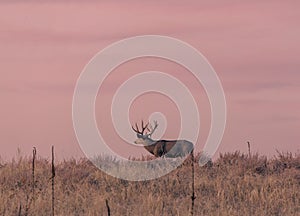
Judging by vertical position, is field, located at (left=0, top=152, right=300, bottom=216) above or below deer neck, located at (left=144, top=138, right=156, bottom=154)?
below

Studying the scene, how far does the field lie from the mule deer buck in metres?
3.64

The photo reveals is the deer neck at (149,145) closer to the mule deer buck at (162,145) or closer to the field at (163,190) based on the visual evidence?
the mule deer buck at (162,145)

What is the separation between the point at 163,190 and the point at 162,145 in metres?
7.20

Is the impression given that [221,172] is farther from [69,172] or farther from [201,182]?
[69,172]

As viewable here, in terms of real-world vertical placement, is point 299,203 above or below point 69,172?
below

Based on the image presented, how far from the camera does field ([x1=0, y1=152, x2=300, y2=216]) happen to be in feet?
36.5

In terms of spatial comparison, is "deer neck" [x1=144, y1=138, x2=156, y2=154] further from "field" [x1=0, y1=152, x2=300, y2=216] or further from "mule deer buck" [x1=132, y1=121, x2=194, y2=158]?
"field" [x1=0, y1=152, x2=300, y2=216]

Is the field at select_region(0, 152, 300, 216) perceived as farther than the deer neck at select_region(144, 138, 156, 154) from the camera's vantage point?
No

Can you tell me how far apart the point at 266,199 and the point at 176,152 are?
6.98m

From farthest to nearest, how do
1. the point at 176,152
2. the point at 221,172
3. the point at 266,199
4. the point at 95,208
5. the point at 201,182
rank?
the point at 176,152 → the point at 221,172 → the point at 201,182 → the point at 266,199 → the point at 95,208

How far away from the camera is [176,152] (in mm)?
18672

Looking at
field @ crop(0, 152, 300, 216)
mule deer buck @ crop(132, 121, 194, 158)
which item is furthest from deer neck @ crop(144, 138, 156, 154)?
field @ crop(0, 152, 300, 216)

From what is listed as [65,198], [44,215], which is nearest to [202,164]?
[65,198]

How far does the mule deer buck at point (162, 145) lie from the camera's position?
1867cm
